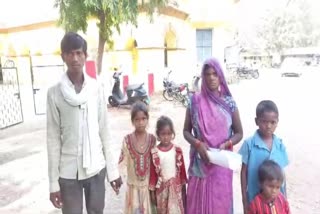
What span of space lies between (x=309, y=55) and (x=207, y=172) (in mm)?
42169

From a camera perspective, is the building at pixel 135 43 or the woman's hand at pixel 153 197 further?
the building at pixel 135 43

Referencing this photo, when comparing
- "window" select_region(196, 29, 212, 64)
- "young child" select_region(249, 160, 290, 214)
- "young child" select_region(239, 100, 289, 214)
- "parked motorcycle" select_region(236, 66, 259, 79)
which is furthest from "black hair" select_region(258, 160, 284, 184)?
"parked motorcycle" select_region(236, 66, 259, 79)

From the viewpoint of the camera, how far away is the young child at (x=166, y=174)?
8.87 feet

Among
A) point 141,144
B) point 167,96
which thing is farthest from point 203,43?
point 141,144

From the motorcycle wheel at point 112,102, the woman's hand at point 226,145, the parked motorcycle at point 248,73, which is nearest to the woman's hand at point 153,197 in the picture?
the woman's hand at point 226,145

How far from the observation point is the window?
1748 centimetres

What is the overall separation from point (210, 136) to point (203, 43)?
15654 millimetres

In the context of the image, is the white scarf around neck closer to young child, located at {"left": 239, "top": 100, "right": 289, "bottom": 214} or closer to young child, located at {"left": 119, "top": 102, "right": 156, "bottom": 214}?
young child, located at {"left": 119, "top": 102, "right": 156, "bottom": 214}

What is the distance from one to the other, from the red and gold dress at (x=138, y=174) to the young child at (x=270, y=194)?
0.84 metres

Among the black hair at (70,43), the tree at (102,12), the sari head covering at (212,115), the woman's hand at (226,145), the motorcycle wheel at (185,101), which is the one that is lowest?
the motorcycle wheel at (185,101)

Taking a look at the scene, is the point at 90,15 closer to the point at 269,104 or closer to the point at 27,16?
the point at 269,104

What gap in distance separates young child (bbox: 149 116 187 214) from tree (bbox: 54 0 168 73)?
227 inches

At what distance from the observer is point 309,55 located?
4038 centimetres

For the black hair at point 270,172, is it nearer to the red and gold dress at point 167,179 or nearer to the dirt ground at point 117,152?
the red and gold dress at point 167,179
